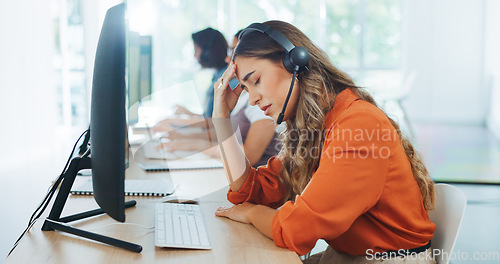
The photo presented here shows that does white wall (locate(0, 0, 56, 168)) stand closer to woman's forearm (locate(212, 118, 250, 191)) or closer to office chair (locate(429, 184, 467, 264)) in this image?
woman's forearm (locate(212, 118, 250, 191))

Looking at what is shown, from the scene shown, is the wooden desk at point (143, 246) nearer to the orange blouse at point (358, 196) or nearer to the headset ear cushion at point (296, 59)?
the orange blouse at point (358, 196)

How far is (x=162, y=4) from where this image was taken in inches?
293

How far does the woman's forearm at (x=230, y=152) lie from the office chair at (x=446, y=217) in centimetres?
47

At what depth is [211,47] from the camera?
2920 mm

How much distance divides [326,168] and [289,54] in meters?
0.28

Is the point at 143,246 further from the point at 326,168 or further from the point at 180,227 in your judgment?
the point at 326,168

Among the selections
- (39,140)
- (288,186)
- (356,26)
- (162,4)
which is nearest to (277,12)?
(356,26)

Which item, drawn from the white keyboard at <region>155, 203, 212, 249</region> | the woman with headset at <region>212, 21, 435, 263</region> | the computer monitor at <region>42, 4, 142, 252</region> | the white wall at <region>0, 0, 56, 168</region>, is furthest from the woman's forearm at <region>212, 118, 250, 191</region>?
the white wall at <region>0, 0, 56, 168</region>

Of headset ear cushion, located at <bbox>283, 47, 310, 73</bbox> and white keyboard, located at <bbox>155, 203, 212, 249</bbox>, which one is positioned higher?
headset ear cushion, located at <bbox>283, 47, 310, 73</bbox>

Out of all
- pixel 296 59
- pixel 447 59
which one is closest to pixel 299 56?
pixel 296 59

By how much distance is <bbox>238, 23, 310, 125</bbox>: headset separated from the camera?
1096 mm

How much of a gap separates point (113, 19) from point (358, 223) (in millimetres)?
658

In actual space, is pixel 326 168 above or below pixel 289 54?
below

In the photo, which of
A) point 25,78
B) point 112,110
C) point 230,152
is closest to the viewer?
point 112,110
